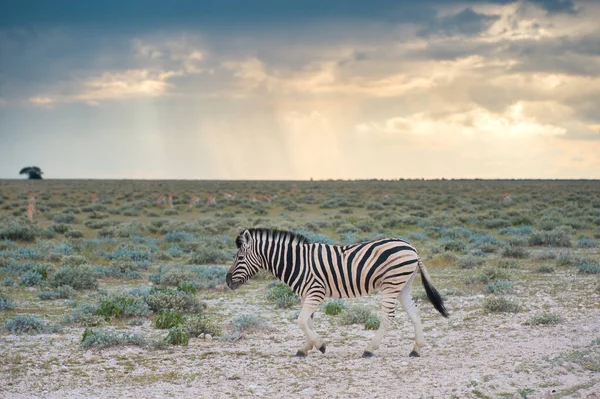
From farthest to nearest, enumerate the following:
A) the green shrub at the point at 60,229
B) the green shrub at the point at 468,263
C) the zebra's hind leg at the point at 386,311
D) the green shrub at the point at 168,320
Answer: the green shrub at the point at 60,229, the green shrub at the point at 468,263, the green shrub at the point at 168,320, the zebra's hind leg at the point at 386,311

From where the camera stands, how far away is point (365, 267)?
9.49 meters

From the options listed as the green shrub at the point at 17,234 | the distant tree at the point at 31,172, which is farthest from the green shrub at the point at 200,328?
the distant tree at the point at 31,172

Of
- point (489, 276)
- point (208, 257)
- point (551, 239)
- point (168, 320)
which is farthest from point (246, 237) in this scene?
point (551, 239)

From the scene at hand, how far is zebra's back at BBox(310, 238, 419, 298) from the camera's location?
30.7ft

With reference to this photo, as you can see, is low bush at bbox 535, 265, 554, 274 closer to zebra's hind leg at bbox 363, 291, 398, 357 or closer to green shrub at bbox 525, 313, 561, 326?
green shrub at bbox 525, 313, 561, 326

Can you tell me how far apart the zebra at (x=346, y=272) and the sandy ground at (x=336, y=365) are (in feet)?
1.84

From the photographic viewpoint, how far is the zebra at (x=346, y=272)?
30.8ft

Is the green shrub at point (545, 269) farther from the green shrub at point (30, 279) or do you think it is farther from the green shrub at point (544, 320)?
the green shrub at point (30, 279)

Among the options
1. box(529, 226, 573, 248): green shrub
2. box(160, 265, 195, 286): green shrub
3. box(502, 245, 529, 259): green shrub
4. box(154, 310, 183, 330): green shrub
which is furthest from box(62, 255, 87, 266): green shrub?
box(529, 226, 573, 248): green shrub

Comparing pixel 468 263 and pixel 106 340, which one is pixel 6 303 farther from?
pixel 468 263

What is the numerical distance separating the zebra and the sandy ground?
56 cm

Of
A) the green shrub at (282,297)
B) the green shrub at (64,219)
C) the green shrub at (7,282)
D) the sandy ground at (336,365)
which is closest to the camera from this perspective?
the sandy ground at (336,365)

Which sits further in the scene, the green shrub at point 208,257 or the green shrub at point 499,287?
the green shrub at point 208,257

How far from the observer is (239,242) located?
32.9 ft
